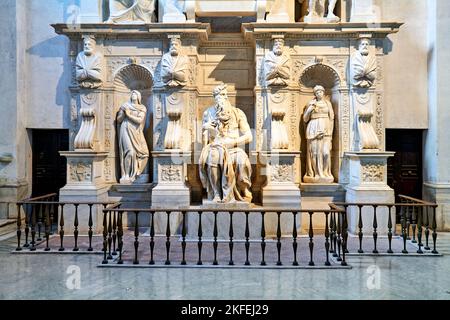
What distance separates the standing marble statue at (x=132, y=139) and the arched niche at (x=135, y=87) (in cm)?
21

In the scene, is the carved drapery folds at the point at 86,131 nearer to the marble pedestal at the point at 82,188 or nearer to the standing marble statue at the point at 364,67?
the marble pedestal at the point at 82,188

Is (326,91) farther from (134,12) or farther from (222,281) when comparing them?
(222,281)

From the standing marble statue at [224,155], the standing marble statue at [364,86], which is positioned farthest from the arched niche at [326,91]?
the standing marble statue at [224,155]

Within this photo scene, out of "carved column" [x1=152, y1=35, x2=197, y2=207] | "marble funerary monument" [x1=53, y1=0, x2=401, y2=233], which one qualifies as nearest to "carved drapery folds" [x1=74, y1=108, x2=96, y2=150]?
"marble funerary monument" [x1=53, y1=0, x2=401, y2=233]

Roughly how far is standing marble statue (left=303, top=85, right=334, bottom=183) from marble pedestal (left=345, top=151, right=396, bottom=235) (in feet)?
2.05

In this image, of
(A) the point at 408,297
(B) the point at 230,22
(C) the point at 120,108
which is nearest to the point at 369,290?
(A) the point at 408,297

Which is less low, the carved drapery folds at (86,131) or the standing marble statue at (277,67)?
the standing marble statue at (277,67)

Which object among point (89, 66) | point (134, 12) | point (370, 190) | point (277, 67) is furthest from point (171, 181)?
point (370, 190)

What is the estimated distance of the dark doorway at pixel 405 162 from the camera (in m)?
9.20

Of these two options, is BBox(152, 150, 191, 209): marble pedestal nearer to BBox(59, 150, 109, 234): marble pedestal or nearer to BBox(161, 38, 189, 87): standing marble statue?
BBox(59, 150, 109, 234): marble pedestal

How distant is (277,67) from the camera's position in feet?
26.3

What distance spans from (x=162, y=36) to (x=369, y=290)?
6.18 meters

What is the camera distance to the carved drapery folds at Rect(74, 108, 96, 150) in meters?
8.16

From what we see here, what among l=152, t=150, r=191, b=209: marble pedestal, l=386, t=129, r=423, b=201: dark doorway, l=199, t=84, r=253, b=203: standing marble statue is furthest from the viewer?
l=386, t=129, r=423, b=201: dark doorway
